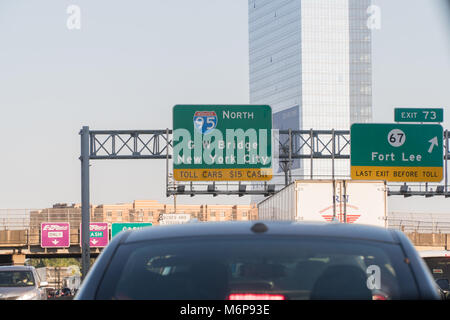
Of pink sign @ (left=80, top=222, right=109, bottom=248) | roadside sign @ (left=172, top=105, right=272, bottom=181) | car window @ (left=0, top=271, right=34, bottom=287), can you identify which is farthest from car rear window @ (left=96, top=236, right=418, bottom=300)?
pink sign @ (left=80, top=222, right=109, bottom=248)

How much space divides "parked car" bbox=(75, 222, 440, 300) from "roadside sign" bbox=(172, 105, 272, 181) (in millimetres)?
35916

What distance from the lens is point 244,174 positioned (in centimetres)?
4128

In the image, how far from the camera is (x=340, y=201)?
26.2m

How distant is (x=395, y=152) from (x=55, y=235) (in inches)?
1465

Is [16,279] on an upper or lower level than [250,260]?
lower

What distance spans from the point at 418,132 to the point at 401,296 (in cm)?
3939

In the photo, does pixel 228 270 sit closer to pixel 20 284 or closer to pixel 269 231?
pixel 269 231

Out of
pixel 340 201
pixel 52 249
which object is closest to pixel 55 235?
pixel 52 249

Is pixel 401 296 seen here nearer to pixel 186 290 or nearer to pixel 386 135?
pixel 186 290

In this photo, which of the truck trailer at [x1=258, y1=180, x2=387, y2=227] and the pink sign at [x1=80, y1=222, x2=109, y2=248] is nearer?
the truck trailer at [x1=258, y1=180, x2=387, y2=227]

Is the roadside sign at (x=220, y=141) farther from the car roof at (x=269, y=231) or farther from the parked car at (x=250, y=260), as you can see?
the parked car at (x=250, y=260)

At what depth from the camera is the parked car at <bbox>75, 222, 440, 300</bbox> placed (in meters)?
4.78

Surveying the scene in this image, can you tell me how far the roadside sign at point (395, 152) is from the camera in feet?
138

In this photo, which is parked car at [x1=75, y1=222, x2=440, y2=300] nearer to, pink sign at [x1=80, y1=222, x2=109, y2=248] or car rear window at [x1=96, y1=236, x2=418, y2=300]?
car rear window at [x1=96, y1=236, x2=418, y2=300]
